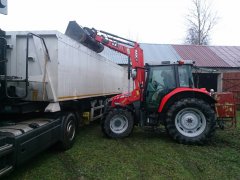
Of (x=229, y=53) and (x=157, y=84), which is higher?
(x=229, y=53)

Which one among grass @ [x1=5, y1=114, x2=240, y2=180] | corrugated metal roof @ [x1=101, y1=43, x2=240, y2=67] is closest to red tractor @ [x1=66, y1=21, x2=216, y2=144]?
grass @ [x1=5, y1=114, x2=240, y2=180]

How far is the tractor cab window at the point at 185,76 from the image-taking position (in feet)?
27.2

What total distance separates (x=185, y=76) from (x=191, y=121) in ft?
4.33

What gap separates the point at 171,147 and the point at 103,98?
560 centimetres

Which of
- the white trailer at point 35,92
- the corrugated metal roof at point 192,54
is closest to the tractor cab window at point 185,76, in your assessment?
the white trailer at point 35,92

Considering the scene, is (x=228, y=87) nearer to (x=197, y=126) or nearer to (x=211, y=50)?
(x=211, y=50)

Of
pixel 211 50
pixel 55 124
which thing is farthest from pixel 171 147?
pixel 211 50

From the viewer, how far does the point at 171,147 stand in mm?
7418

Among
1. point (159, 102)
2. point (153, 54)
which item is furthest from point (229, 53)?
point (159, 102)

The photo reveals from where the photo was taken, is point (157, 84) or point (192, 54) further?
point (192, 54)

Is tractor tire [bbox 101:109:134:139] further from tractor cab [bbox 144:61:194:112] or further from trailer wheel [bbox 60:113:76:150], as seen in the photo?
trailer wheel [bbox 60:113:76:150]

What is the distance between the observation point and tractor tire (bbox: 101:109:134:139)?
27.6 feet

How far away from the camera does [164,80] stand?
27.5 feet

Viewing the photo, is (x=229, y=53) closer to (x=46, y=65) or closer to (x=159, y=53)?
(x=159, y=53)
